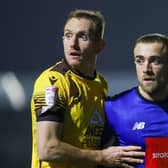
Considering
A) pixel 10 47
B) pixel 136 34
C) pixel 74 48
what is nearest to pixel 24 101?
pixel 10 47

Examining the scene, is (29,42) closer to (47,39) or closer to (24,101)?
(47,39)

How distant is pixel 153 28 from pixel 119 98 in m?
1.58

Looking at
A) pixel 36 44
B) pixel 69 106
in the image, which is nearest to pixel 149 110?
pixel 69 106

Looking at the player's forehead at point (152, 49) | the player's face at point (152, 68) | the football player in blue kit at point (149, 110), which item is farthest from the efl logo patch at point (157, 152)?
the player's forehead at point (152, 49)

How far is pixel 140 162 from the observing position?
1777mm

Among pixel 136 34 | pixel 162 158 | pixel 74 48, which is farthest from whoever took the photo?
pixel 136 34

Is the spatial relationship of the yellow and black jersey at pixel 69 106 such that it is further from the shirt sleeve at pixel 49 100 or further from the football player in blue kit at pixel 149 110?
the football player in blue kit at pixel 149 110

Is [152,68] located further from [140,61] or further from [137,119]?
[137,119]

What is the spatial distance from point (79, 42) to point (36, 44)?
158 centimetres

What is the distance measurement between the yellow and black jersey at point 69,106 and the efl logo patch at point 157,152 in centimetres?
20

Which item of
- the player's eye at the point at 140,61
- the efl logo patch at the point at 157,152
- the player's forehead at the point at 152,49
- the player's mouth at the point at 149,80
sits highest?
the player's forehead at the point at 152,49

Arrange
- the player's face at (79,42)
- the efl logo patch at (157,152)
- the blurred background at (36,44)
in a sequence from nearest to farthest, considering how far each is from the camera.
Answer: the efl logo patch at (157,152) < the player's face at (79,42) < the blurred background at (36,44)

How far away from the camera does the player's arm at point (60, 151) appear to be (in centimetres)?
181

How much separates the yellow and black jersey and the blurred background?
4.64ft
